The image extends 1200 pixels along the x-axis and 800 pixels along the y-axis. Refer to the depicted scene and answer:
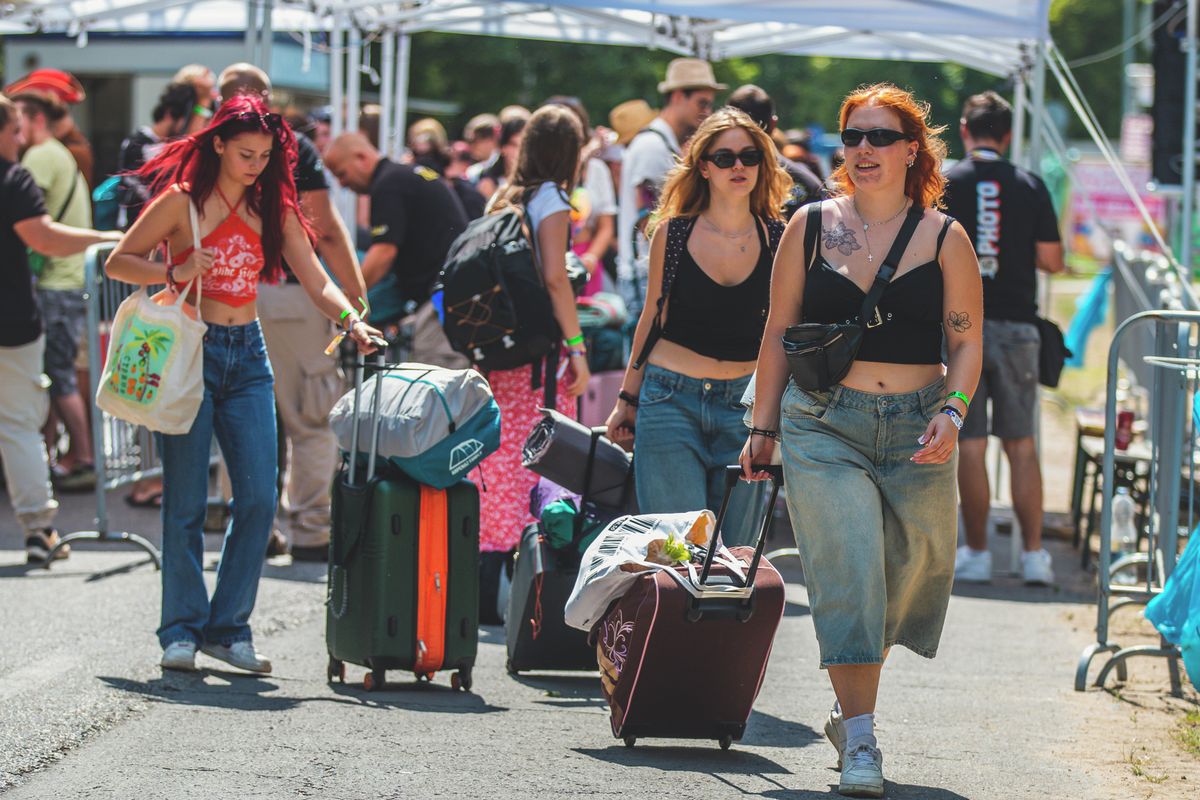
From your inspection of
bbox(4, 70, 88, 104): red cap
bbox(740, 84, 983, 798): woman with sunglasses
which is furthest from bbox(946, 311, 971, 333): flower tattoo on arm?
bbox(4, 70, 88, 104): red cap

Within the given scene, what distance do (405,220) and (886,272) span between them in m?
4.30

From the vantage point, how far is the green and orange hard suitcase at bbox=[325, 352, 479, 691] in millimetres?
5734

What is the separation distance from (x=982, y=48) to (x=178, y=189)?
664cm

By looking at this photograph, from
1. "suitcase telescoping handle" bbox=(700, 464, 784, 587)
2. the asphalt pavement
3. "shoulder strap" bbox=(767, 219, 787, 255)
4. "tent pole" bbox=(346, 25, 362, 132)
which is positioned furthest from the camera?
"tent pole" bbox=(346, 25, 362, 132)

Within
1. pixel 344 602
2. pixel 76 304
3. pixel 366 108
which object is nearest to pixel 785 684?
pixel 344 602

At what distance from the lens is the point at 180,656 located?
19.5ft

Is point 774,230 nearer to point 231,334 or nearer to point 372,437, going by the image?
point 372,437

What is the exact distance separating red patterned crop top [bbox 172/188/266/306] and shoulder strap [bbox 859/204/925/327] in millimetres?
2379

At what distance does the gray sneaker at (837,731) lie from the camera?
15.8 ft

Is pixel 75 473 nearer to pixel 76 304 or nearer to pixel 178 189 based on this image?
pixel 76 304

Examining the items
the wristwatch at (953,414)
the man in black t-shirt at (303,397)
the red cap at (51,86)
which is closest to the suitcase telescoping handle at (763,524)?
the wristwatch at (953,414)

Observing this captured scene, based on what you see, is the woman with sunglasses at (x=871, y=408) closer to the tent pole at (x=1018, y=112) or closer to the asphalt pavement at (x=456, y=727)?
the asphalt pavement at (x=456, y=727)

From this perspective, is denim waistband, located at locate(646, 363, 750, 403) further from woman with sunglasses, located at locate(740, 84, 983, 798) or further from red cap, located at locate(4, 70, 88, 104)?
red cap, located at locate(4, 70, 88, 104)

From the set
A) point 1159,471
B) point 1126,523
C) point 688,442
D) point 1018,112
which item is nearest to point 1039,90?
point 1018,112
